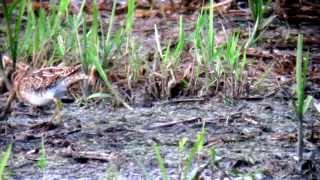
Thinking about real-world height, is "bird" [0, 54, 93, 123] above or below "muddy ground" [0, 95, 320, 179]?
above

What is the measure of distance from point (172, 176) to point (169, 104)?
3.81 ft

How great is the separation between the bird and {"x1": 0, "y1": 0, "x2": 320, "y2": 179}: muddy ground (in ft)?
0.27

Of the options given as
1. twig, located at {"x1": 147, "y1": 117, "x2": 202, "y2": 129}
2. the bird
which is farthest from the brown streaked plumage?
twig, located at {"x1": 147, "y1": 117, "x2": 202, "y2": 129}

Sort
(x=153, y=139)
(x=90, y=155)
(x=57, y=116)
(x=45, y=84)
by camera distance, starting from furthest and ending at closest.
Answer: (x=45, y=84) → (x=57, y=116) → (x=153, y=139) → (x=90, y=155)

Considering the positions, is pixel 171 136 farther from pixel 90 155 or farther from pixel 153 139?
pixel 90 155

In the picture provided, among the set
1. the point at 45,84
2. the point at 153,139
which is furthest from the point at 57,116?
the point at 153,139

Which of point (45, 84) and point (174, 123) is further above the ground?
point (45, 84)

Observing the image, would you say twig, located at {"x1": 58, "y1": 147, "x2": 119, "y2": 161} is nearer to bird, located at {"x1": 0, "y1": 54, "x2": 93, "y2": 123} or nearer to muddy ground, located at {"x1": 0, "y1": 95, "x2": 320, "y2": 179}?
muddy ground, located at {"x1": 0, "y1": 95, "x2": 320, "y2": 179}

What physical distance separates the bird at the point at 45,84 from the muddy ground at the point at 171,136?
0.08 meters

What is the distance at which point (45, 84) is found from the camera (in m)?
5.12

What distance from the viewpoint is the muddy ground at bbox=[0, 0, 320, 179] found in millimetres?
4285

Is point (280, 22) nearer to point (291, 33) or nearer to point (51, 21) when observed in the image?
point (291, 33)

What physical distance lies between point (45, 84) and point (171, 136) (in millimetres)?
691

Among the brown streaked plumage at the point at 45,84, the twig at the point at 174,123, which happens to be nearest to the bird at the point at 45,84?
the brown streaked plumage at the point at 45,84
